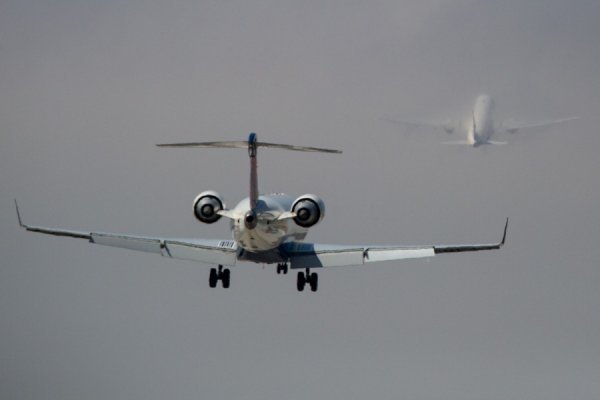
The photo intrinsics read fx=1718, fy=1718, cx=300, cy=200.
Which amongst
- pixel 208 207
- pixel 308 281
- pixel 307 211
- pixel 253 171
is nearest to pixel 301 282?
pixel 308 281

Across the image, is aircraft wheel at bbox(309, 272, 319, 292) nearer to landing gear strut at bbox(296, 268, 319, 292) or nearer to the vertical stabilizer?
landing gear strut at bbox(296, 268, 319, 292)

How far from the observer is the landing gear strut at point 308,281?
92938mm

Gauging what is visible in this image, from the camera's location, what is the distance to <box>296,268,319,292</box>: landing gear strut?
305 ft

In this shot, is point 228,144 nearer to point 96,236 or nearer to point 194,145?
point 194,145

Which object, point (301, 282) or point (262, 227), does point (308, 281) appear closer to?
point (301, 282)

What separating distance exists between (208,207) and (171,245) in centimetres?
429

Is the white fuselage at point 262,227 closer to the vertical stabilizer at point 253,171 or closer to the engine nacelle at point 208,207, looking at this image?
the vertical stabilizer at point 253,171

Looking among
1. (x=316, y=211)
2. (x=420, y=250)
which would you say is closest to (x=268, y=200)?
(x=316, y=211)

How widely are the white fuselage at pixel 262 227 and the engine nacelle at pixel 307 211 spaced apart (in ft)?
2.83

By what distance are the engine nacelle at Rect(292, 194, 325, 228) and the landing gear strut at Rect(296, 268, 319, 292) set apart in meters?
5.61

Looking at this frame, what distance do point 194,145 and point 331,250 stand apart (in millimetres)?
12567

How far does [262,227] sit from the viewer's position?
286 feet

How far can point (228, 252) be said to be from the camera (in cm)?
9025

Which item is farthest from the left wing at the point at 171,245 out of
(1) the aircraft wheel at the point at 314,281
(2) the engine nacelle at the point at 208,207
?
(1) the aircraft wheel at the point at 314,281
